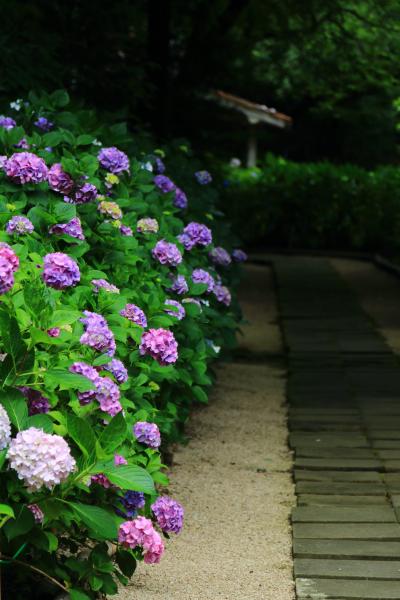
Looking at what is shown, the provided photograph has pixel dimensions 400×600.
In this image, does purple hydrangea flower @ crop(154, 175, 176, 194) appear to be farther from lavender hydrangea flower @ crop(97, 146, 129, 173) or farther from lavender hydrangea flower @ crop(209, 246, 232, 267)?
lavender hydrangea flower @ crop(97, 146, 129, 173)

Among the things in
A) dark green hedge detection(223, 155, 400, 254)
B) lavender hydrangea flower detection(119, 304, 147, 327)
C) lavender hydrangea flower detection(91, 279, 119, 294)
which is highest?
lavender hydrangea flower detection(91, 279, 119, 294)

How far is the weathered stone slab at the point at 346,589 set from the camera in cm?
367

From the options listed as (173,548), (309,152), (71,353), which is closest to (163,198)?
(173,548)

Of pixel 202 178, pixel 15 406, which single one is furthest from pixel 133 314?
pixel 202 178

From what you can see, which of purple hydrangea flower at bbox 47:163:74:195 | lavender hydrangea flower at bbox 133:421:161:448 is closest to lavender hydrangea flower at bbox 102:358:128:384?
lavender hydrangea flower at bbox 133:421:161:448

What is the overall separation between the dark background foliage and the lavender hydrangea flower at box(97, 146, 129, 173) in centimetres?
139

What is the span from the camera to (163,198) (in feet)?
20.2

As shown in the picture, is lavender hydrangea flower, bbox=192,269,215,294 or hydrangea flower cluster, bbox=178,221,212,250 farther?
hydrangea flower cluster, bbox=178,221,212,250

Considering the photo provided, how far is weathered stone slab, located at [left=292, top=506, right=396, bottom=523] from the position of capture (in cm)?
453

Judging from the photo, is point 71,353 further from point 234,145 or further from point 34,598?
point 234,145

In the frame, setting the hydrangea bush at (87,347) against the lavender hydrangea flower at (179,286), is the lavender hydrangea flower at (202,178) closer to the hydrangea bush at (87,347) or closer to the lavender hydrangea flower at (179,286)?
the hydrangea bush at (87,347)

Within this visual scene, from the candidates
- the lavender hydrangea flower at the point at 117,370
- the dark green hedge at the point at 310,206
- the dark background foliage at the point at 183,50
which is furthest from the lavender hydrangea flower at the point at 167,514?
the dark green hedge at the point at 310,206

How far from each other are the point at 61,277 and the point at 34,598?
98cm

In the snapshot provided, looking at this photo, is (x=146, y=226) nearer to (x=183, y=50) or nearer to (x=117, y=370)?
(x=117, y=370)
